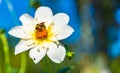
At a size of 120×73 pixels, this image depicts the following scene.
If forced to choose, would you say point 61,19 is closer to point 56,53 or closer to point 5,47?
point 56,53

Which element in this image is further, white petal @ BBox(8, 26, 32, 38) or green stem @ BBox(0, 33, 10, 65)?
green stem @ BBox(0, 33, 10, 65)

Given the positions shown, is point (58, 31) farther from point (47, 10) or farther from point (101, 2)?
point (101, 2)

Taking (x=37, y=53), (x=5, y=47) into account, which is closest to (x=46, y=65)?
(x=37, y=53)

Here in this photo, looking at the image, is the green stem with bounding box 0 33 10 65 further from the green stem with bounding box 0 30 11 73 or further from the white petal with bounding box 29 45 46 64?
the white petal with bounding box 29 45 46 64

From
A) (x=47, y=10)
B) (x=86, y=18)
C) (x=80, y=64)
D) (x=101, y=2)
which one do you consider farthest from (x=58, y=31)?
(x=86, y=18)

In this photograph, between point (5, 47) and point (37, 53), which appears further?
point (5, 47)

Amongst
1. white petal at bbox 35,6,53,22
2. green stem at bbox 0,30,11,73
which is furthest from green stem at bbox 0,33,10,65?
white petal at bbox 35,6,53,22
